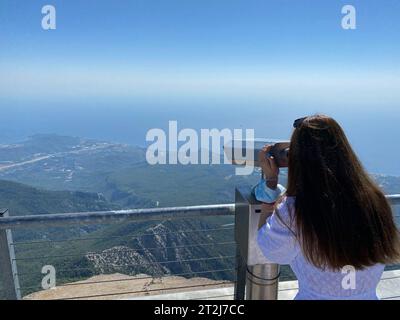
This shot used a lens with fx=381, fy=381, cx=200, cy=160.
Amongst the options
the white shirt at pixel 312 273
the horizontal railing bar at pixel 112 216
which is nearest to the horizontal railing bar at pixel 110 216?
the horizontal railing bar at pixel 112 216

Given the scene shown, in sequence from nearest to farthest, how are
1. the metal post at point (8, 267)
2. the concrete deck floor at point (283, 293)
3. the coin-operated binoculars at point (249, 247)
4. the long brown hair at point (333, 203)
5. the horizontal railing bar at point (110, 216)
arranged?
the long brown hair at point (333, 203) → the coin-operated binoculars at point (249, 247) → the horizontal railing bar at point (110, 216) → the metal post at point (8, 267) → the concrete deck floor at point (283, 293)

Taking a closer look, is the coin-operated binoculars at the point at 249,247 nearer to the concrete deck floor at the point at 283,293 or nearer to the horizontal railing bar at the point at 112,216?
the horizontal railing bar at the point at 112,216

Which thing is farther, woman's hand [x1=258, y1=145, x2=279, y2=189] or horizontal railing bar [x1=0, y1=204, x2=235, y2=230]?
horizontal railing bar [x1=0, y1=204, x2=235, y2=230]

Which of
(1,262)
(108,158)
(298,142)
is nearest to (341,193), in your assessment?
(298,142)

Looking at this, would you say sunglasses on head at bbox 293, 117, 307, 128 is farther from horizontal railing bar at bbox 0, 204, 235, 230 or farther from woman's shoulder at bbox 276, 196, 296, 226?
horizontal railing bar at bbox 0, 204, 235, 230

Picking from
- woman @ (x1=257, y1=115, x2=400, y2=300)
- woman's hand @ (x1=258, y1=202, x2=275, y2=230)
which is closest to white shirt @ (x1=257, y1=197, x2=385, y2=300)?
woman @ (x1=257, y1=115, x2=400, y2=300)

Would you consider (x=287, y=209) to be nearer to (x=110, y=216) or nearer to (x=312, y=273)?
(x=312, y=273)
